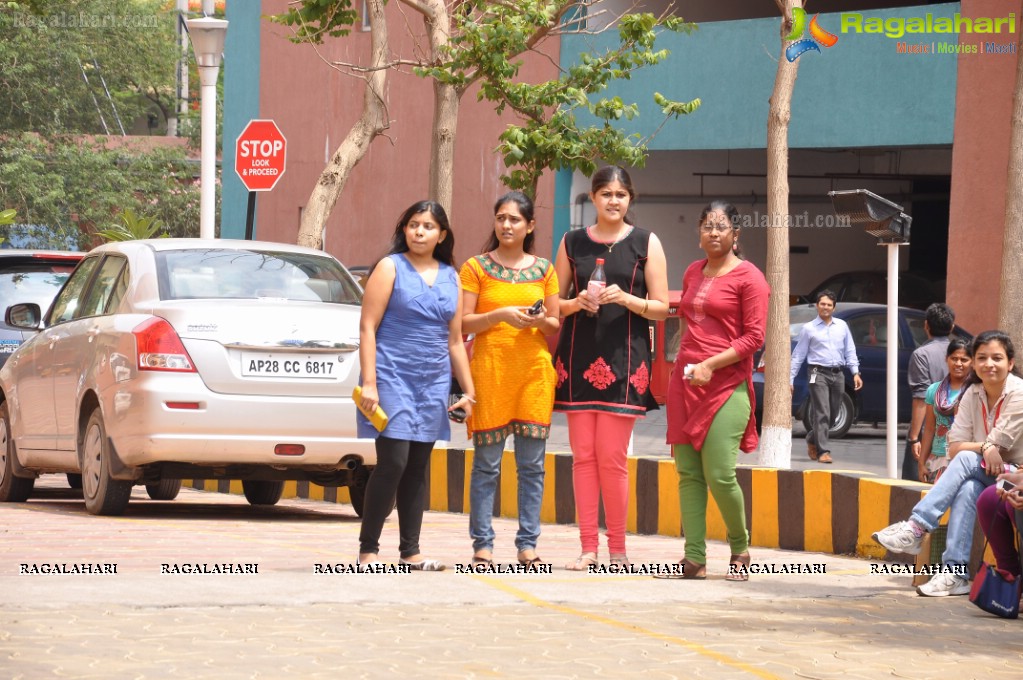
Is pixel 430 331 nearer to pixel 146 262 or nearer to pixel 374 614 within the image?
pixel 374 614

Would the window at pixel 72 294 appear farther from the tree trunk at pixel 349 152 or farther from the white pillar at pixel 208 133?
the tree trunk at pixel 349 152

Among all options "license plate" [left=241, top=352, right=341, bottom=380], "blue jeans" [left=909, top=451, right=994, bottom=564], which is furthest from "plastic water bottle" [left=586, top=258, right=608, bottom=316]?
"license plate" [left=241, top=352, right=341, bottom=380]

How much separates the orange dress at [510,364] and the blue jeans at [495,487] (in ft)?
0.19

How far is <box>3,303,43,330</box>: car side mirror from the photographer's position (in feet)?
38.0

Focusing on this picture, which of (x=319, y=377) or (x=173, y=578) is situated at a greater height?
(x=319, y=377)

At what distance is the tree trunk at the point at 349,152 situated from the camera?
1680cm

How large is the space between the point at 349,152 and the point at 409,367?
31.3 ft

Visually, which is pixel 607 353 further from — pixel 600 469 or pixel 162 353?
pixel 162 353

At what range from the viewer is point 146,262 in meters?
10.4

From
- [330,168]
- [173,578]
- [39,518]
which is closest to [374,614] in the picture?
[173,578]

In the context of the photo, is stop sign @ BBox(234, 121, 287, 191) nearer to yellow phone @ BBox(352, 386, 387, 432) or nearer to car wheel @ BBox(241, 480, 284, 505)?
car wheel @ BBox(241, 480, 284, 505)

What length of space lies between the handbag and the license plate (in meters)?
3.94

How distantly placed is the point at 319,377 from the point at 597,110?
637cm

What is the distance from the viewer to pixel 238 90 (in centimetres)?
3334
